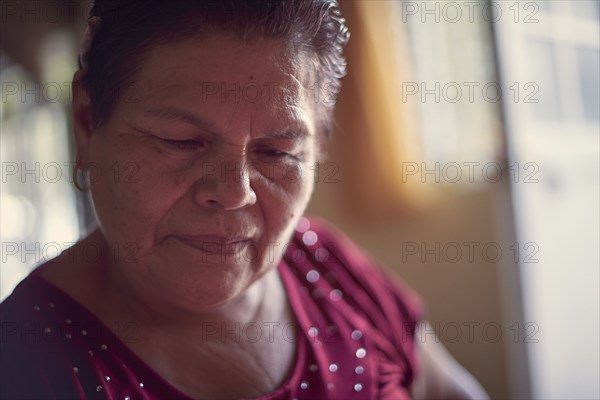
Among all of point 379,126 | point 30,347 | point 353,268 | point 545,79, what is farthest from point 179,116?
point 545,79

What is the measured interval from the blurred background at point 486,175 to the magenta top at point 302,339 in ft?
1.03

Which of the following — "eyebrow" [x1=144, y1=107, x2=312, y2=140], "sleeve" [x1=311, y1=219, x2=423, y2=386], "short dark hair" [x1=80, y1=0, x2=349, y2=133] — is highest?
"short dark hair" [x1=80, y1=0, x2=349, y2=133]

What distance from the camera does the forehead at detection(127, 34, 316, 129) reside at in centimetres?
48

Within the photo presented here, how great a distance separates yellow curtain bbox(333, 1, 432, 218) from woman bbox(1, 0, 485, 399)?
60 cm

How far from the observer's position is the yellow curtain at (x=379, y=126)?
1.19 m

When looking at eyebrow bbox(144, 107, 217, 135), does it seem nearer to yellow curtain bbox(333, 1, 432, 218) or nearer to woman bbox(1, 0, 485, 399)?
woman bbox(1, 0, 485, 399)

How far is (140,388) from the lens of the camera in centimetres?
51

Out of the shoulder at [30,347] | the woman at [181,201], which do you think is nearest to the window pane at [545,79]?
the woman at [181,201]

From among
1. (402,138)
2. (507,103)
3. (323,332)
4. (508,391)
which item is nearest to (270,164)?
(323,332)

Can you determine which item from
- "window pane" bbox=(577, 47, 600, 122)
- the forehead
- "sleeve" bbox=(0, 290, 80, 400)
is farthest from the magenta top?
"window pane" bbox=(577, 47, 600, 122)

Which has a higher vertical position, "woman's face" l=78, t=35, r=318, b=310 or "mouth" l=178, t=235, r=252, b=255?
Result: "woman's face" l=78, t=35, r=318, b=310

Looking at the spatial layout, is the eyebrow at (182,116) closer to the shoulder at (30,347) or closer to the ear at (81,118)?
the ear at (81,118)

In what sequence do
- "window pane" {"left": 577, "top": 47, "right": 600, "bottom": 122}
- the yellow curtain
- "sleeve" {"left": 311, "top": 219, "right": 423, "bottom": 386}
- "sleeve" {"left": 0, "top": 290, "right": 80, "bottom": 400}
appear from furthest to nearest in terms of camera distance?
the yellow curtain < "window pane" {"left": 577, "top": 47, "right": 600, "bottom": 122} < "sleeve" {"left": 311, "top": 219, "right": 423, "bottom": 386} < "sleeve" {"left": 0, "top": 290, "right": 80, "bottom": 400}

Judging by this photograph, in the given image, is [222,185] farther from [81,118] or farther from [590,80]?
[590,80]
